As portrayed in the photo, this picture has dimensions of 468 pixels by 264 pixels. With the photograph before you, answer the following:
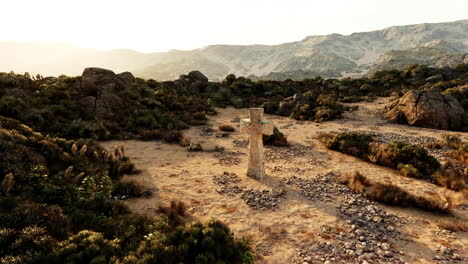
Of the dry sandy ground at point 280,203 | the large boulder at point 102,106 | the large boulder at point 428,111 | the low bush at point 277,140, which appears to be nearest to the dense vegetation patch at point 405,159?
the dry sandy ground at point 280,203

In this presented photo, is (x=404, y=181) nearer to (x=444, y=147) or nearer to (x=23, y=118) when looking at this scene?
(x=444, y=147)

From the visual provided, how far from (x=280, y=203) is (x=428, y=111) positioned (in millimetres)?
18135

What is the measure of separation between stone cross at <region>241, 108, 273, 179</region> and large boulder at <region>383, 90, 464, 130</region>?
16.5 meters

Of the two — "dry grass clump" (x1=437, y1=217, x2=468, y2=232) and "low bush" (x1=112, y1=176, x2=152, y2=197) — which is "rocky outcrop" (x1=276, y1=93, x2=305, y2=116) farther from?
"low bush" (x1=112, y1=176, x2=152, y2=197)

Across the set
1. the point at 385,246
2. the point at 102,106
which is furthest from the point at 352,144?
the point at 102,106

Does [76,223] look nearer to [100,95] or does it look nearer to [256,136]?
[256,136]

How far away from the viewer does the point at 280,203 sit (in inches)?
267

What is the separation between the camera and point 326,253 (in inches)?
182

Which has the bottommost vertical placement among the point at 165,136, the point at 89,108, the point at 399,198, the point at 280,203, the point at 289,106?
the point at 280,203

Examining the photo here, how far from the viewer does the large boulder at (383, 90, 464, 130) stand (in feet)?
54.4

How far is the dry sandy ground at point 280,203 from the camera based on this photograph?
4.98 meters

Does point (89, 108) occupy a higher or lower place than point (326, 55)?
lower

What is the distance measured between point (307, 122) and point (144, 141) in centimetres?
1483

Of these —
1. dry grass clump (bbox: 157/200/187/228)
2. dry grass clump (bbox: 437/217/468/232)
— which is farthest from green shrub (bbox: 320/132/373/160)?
dry grass clump (bbox: 157/200/187/228)
